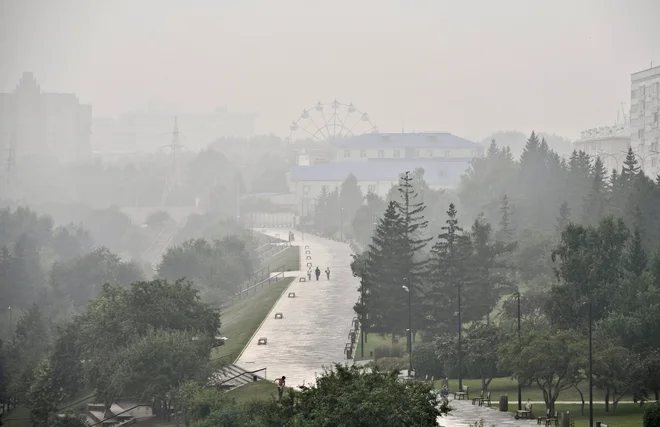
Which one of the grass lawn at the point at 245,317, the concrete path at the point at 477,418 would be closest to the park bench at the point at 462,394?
the concrete path at the point at 477,418

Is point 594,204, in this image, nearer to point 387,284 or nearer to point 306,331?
point 387,284

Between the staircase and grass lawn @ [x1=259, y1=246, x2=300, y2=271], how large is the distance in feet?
212

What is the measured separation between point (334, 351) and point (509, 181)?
6371 cm

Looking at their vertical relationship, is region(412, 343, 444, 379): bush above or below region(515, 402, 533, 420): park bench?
above

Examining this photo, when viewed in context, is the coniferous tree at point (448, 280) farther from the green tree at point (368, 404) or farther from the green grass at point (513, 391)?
the green tree at point (368, 404)

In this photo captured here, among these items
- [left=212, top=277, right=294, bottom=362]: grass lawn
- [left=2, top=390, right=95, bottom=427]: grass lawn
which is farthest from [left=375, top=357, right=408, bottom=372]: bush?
[left=2, top=390, right=95, bottom=427]: grass lawn

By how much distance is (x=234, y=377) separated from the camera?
234 feet

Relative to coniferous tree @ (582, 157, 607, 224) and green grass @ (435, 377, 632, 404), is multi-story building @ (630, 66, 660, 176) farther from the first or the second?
green grass @ (435, 377, 632, 404)

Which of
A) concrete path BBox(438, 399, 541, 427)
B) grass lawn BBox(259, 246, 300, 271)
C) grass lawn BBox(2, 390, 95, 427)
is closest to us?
concrete path BBox(438, 399, 541, 427)

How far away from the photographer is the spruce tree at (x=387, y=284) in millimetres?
84625

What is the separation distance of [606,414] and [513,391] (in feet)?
31.3

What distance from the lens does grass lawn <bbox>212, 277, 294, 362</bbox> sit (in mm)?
85562

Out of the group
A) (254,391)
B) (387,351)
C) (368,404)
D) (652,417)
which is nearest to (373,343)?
(387,351)

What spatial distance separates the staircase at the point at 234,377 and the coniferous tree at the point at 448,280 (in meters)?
13.5
